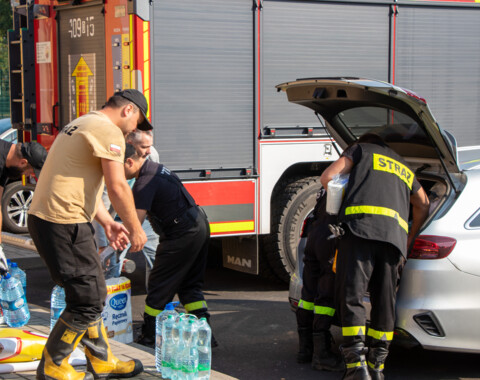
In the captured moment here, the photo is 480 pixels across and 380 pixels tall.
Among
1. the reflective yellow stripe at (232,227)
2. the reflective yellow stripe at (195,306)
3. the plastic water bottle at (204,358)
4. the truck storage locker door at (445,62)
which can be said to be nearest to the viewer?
the plastic water bottle at (204,358)

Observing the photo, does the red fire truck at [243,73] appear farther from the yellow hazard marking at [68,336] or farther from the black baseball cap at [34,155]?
the yellow hazard marking at [68,336]

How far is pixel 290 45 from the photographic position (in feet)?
25.5

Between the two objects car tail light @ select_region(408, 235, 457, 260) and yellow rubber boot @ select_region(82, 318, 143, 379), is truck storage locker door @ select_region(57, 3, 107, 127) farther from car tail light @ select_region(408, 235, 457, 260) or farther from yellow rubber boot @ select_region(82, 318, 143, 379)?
car tail light @ select_region(408, 235, 457, 260)

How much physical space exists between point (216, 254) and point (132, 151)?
11.9 feet

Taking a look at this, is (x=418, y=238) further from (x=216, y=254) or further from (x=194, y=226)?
(x=216, y=254)

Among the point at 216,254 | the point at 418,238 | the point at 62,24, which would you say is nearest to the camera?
the point at 418,238

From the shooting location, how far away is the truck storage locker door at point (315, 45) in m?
7.72

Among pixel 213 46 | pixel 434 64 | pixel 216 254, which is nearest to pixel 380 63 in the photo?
pixel 434 64

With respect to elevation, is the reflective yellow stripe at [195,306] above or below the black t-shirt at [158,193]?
below

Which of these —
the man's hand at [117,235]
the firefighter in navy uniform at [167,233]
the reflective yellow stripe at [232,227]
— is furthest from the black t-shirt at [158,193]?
the reflective yellow stripe at [232,227]

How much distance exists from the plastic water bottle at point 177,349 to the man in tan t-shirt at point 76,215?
51 centimetres

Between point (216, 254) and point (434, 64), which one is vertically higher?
point (434, 64)

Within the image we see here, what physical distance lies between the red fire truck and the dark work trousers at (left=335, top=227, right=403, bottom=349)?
2750mm

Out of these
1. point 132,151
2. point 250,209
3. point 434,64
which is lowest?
point 250,209
